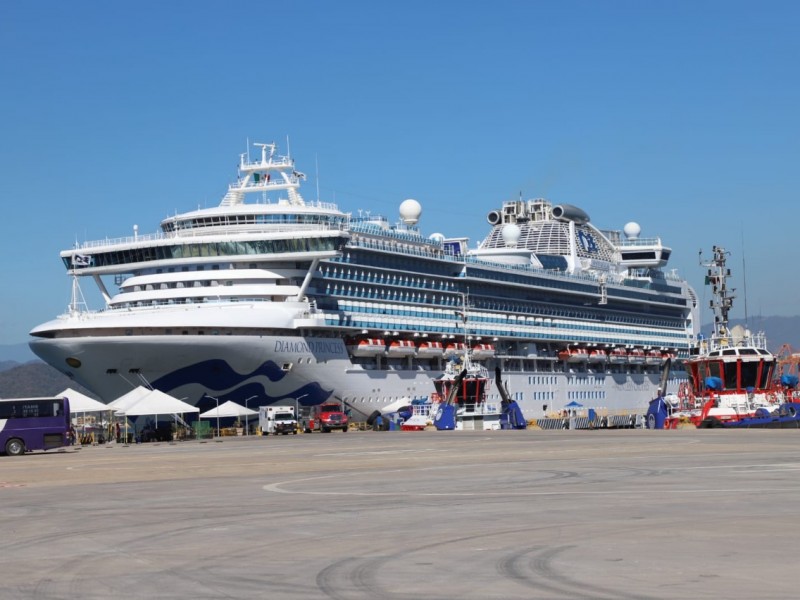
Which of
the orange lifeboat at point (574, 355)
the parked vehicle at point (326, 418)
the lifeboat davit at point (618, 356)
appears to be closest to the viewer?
the parked vehicle at point (326, 418)

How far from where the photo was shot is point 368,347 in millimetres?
81250

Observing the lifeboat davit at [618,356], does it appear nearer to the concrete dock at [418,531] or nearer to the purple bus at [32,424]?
the purple bus at [32,424]

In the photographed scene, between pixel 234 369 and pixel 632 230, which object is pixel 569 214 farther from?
pixel 234 369

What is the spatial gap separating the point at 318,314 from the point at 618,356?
4903 cm

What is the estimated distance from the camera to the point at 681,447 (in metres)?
37.4

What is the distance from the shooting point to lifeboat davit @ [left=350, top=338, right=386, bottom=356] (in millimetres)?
80625

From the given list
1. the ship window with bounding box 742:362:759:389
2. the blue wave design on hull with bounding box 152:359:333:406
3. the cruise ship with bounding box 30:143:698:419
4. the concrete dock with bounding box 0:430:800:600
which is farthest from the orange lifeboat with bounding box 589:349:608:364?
the concrete dock with bounding box 0:430:800:600

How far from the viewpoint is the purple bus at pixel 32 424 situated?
49344 millimetres

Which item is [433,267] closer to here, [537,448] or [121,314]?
[121,314]

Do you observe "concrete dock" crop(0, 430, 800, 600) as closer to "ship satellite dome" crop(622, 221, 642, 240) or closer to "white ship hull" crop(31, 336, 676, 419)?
"white ship hull" crop(31, 336, 676, 419)

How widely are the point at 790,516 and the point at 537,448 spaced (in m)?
23.8

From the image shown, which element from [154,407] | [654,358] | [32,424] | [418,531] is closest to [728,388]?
[154,407]

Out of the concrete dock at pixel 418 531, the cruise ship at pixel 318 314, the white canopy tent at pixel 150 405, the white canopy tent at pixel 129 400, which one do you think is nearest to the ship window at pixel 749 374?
the cruise ship at pixel 318 314

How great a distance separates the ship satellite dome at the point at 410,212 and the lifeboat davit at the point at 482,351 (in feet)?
38.4
